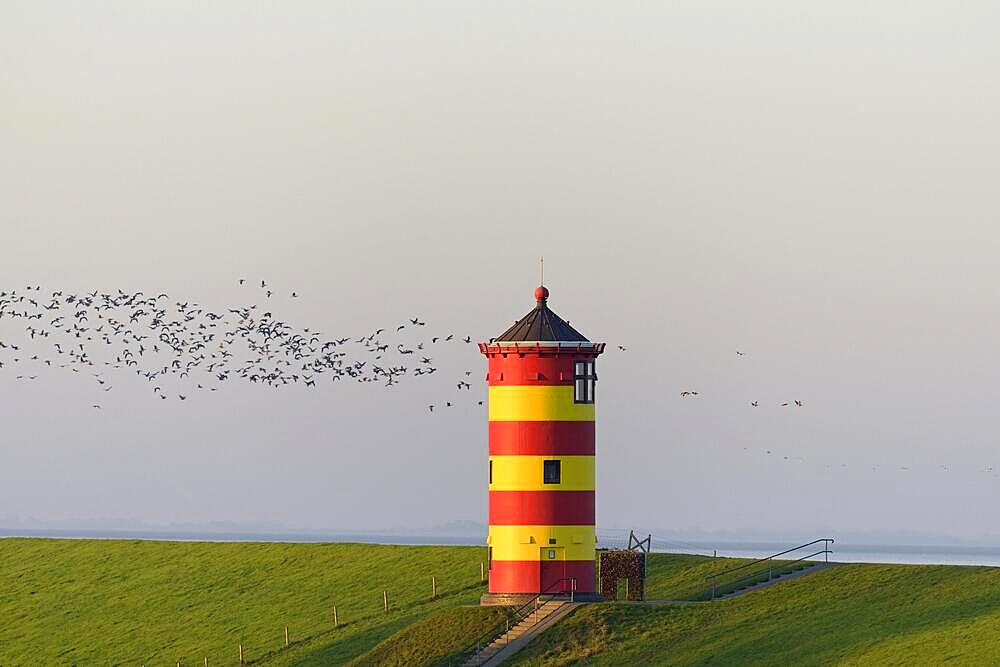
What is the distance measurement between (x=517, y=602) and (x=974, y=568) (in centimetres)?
1722

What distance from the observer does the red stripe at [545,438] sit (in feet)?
217

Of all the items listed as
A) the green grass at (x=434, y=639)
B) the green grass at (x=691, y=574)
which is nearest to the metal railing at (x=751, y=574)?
the green grass at (x=691, y=574)

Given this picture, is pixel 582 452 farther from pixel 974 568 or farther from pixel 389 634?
pixel 974 568

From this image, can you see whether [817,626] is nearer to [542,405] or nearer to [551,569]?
[551,569]

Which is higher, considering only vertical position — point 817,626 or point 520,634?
point 817,626

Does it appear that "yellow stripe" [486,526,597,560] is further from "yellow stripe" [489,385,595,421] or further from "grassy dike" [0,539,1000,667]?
"yellow stripe" [489,385,595,421]

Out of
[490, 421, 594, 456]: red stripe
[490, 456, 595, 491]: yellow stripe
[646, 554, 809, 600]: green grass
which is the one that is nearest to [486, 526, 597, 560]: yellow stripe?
[490, 456, 595, 491]: yellow stripe

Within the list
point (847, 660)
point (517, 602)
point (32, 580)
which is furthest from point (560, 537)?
point (32, 580)

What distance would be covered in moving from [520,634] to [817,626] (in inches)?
398

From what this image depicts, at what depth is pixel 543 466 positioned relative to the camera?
6625 cm

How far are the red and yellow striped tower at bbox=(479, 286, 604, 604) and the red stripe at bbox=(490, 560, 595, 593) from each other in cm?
4

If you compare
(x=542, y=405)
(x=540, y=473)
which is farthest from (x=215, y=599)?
(x=542, y=405)

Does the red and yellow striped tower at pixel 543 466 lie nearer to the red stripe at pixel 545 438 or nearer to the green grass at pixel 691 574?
the red stripe at pixel 545 438

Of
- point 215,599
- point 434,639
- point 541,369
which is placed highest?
point 541,369
